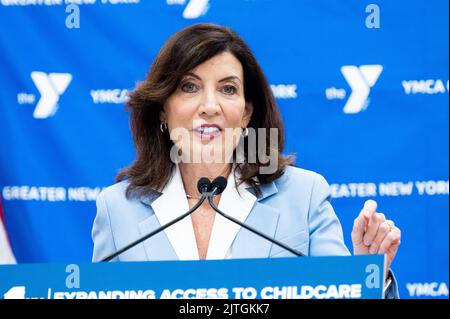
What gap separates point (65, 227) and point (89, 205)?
117 mm

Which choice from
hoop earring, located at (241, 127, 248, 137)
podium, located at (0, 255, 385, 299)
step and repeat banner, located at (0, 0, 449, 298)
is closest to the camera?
podium, located at (0, 255, 385, 299)

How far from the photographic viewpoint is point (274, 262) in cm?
116

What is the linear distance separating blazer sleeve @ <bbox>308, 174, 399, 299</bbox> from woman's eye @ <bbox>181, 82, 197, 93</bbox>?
37cm

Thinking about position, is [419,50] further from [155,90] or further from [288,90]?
[155,90]

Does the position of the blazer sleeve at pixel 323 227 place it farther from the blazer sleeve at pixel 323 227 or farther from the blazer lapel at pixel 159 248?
the blazer lapel at pixel 159 248

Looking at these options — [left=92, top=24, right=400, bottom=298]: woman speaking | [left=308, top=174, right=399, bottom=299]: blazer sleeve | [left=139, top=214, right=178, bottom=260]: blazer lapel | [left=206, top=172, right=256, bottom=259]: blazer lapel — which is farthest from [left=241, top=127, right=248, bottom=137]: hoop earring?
[left=139, top=214, right=178, bottom=260]: blazer lapel

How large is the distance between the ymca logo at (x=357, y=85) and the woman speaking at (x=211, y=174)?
24.1 inches

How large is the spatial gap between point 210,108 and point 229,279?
0.66 meters

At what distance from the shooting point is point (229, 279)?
3.79 ft

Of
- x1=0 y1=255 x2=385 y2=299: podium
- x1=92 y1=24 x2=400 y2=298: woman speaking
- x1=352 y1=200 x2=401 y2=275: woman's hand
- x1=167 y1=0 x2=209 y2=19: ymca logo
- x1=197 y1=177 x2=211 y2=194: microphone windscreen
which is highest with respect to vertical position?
x1=167 y1=0 x2=209 y2=19: ymca logo

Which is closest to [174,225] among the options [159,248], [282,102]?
[159,248]

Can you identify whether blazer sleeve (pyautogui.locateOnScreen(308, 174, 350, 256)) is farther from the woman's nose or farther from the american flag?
the american flag

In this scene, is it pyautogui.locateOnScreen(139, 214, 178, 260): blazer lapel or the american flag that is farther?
the american flag

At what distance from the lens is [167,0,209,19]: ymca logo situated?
8.21ft
